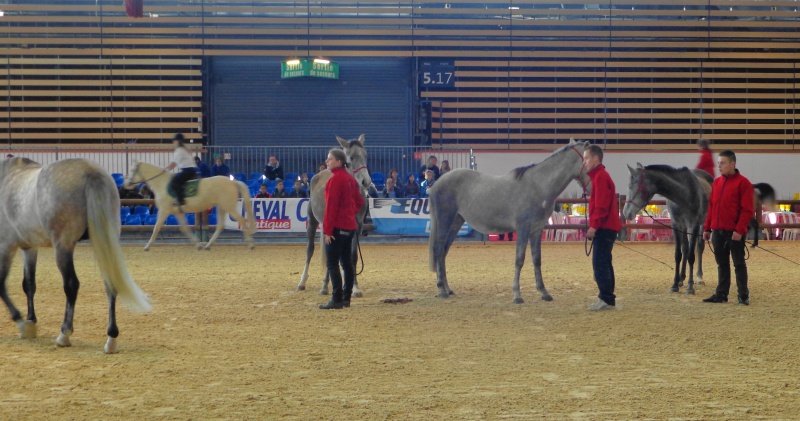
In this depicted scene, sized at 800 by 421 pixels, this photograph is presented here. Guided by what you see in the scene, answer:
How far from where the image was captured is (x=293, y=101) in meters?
22.8

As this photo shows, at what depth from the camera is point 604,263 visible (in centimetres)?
851

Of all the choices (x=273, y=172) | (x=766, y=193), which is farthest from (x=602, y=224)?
(x=273, y=172)

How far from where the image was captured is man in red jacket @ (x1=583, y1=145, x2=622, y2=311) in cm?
845

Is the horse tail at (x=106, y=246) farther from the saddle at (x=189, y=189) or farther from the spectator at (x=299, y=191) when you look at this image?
the spectator at (x=299, y=191)

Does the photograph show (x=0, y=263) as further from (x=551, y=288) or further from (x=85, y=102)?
(x=85, y=102)

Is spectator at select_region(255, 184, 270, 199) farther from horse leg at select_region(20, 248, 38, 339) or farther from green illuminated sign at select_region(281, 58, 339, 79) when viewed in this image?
horse leg at select_region(20, 248, 38, 339)

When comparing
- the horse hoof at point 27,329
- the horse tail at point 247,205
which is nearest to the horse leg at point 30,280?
the horse hoof at point 27,329

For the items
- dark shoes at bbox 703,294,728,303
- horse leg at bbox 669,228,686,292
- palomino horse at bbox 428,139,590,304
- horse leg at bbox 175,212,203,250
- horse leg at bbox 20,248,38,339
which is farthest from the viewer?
horse leg at bbox 175,212,203,250

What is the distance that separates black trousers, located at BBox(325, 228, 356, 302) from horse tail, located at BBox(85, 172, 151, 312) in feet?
8.63

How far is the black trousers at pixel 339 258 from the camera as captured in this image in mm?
8547

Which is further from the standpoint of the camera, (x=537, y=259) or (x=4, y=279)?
(x=537, y=259)

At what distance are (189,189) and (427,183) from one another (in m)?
5.70

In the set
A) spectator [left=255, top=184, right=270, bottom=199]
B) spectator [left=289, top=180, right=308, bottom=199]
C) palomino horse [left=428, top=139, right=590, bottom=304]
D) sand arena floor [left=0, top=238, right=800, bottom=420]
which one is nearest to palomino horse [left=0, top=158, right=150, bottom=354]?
sand arena floor [left=0, top=238, right=800, bottom=420]

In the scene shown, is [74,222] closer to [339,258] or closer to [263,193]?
[339,258]
